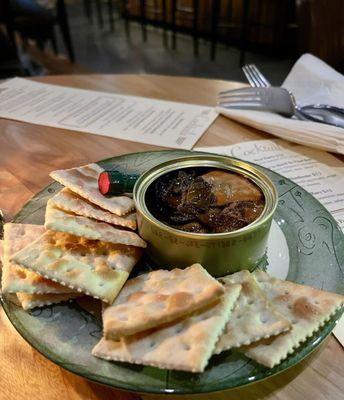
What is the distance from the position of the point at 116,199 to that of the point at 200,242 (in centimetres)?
21

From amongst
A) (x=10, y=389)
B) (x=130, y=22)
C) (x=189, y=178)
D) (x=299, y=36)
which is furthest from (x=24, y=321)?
(x=130, y=22)

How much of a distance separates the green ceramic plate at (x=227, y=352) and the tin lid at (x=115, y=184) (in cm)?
14

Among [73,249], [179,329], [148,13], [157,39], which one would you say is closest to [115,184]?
[73,249]

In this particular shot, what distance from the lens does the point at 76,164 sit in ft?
3.52

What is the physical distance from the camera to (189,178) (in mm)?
780

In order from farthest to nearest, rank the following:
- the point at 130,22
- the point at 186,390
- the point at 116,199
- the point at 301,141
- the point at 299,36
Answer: the point at 130,22, the point at 299,36, the point at 301,141, the point at 116,199, the point at 186,390

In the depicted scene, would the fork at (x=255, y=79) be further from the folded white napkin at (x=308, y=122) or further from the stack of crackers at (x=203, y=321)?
the stack of crackers at (x=203, y=321)

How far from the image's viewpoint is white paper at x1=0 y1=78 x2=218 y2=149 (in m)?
1.20

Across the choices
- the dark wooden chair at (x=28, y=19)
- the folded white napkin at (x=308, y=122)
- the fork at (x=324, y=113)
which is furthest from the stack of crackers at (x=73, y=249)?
the dark wooden chair at (x=28, y=19)

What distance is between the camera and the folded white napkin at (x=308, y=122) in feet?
3.59

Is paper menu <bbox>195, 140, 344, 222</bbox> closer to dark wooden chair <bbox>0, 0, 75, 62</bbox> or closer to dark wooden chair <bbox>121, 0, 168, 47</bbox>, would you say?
dark wooden chair <bbox>0, 0, 75, 62</bbox>

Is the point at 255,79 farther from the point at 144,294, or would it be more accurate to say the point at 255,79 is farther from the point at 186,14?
the point at 186,14

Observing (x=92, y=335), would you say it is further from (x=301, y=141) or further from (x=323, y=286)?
(x=301, y=141)

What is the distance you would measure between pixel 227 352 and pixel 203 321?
0.17 feet
